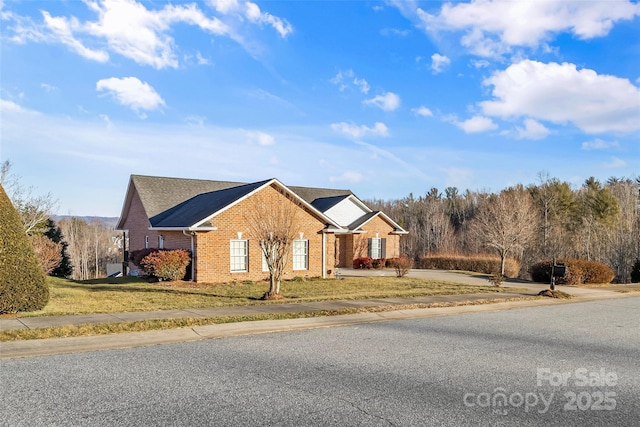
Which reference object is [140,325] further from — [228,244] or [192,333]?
[228,244]

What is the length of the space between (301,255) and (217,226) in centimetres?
503

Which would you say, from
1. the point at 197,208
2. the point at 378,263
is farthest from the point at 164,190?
the point at 378,263

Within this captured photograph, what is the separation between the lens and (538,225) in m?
43.4

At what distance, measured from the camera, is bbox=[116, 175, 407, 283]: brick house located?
21.9 meters

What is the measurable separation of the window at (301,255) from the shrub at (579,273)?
41.6 ft

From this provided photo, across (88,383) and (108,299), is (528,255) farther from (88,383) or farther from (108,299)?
(88,383)

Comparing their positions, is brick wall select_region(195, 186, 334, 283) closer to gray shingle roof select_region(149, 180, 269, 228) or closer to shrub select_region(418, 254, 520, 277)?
gray shingle roof select_region(149, 180, 269, 228)

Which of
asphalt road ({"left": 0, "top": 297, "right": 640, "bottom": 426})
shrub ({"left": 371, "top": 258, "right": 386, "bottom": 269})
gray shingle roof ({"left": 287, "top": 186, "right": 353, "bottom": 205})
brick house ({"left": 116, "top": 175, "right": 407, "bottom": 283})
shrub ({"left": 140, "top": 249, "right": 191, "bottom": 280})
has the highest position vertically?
gray shingle roof ({"left": 287, "top": 186, "right": 353, "bottom": 205})

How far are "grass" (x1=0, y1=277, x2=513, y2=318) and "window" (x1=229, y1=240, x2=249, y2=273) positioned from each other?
113 centimetres

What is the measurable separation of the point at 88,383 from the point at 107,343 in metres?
2.82

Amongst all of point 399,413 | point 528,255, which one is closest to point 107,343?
point 399,413

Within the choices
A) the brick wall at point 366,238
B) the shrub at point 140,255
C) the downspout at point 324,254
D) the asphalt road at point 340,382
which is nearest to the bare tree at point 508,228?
the brick wall at point 366,238

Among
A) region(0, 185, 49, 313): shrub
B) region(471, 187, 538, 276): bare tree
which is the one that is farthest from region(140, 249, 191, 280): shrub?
region(471, 187, 538, 276): bare tree

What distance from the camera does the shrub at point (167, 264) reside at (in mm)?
21250
